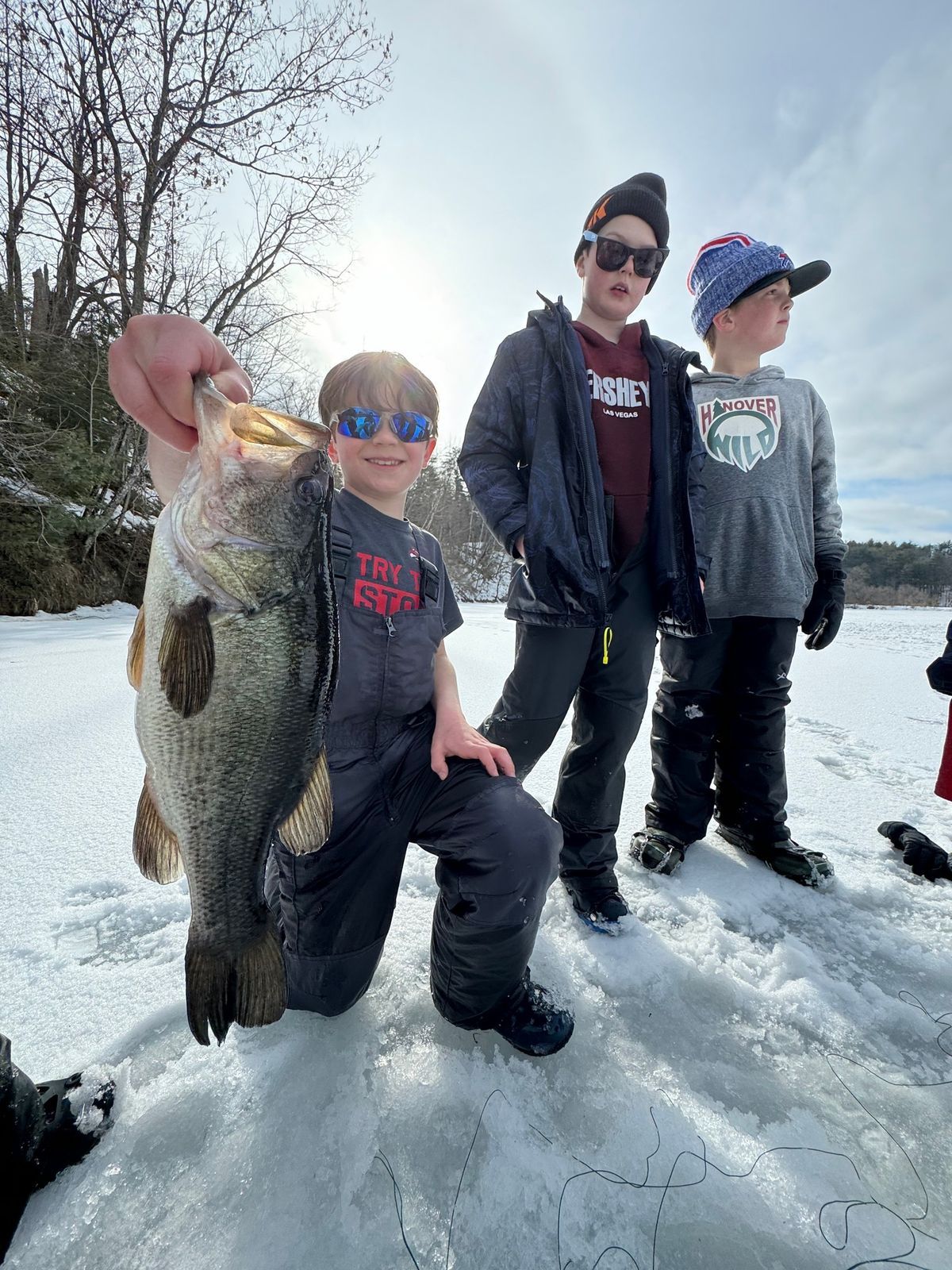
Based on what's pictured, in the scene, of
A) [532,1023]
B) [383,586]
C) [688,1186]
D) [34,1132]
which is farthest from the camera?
[383,586]

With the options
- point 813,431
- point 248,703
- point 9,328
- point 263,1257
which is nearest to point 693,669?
point 813,431

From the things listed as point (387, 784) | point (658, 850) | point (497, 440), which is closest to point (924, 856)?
point (658, 850)

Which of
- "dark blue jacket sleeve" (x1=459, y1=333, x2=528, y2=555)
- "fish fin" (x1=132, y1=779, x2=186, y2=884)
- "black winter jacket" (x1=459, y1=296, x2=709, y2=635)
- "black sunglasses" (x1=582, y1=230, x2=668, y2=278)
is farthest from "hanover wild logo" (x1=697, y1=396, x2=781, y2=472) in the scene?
"fish fin" (x1=132, y1=779, x2=186, y2=884)

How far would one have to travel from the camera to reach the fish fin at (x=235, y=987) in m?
1.11

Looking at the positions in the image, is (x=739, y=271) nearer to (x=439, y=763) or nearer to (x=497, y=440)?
(x=497, y=440)

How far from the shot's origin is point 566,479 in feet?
6.69

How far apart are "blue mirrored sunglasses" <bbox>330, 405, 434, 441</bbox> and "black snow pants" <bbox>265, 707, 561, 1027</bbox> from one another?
1004mm

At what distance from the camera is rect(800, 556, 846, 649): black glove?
2.51 m

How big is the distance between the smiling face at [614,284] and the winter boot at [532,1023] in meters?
2.47

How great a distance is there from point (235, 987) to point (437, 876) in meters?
0.56

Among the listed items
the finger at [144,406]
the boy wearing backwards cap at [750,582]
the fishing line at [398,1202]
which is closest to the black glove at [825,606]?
the boy wearing backwards cap at [750,582]

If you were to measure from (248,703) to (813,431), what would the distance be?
2.77 meters

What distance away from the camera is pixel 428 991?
1.59m

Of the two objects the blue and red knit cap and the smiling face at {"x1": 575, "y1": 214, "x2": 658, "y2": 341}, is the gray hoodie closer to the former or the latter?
the blue and red knit cap
